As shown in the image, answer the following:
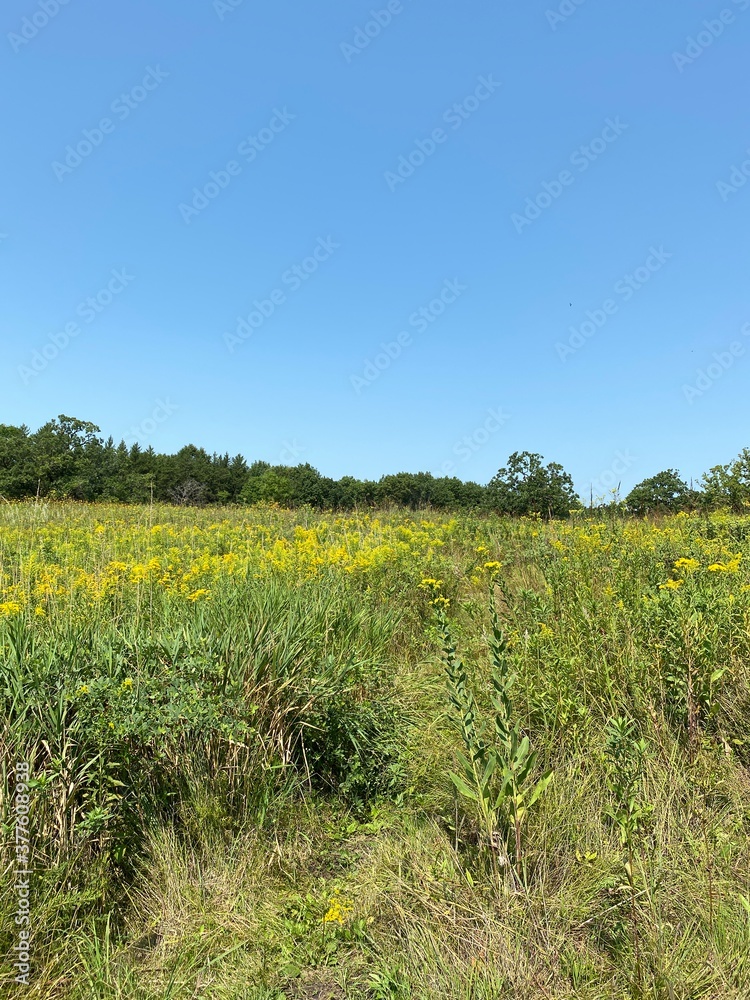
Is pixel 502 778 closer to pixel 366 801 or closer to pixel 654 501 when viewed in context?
pixel 366 801

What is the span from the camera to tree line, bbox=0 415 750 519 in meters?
12.6

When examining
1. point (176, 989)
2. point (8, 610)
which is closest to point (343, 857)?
point (176, 989)

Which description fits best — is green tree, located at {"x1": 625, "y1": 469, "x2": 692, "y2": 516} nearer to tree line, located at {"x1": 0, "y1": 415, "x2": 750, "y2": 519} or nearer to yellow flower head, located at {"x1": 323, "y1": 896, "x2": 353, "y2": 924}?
tree line, located at {"x1": 0, "y1": 415, "x2": 750, "y2": 519}

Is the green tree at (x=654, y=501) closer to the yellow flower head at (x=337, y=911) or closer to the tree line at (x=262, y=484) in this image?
the tree line at (x=262, y=484)

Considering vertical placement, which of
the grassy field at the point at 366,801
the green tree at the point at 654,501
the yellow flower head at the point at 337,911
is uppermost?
the green tree at the point at 654,501

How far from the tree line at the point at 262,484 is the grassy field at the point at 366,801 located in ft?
11.2

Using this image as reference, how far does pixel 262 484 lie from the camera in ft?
217

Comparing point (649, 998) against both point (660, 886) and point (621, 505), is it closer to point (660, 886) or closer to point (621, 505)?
point (660, 886)

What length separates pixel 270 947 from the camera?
1.89m

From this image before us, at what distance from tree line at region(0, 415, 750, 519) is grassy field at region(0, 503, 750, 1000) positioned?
3.41 metres

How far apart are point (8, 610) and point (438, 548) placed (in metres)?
5.36

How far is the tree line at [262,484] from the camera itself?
1260 cm

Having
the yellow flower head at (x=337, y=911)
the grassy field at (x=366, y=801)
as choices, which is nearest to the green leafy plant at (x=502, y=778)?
the grassy field at (x=366, y=801)

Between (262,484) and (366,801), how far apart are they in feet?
213
